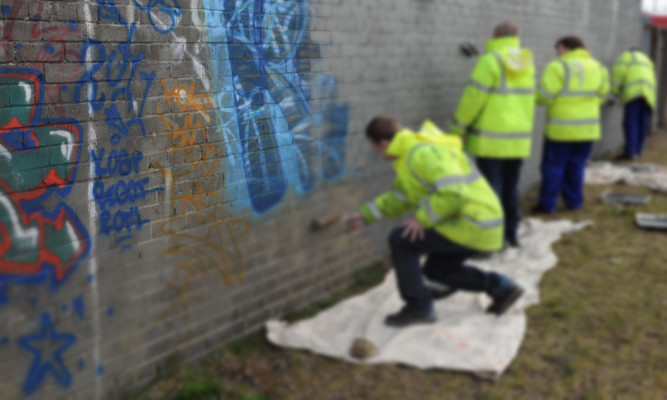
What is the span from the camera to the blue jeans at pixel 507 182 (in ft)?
17.1

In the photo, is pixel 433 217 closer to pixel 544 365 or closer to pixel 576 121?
pixel 544 365

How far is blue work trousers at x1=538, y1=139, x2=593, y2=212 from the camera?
654cm

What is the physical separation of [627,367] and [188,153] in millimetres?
3080

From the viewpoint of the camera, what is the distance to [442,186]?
3.55 m

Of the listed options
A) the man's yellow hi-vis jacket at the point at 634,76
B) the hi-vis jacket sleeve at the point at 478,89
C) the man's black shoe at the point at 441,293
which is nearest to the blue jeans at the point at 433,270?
the man's black shoe at the point at 441,293

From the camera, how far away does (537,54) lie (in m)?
7.14

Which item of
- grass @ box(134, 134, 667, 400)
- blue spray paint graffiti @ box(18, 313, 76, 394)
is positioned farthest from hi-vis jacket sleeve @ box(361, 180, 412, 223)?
blue spray paint graffiti @ box(18, 313, 76, 394)

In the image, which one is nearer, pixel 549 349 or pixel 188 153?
pixel 188 153

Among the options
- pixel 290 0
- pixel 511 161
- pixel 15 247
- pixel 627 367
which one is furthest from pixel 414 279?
pixel 290 0

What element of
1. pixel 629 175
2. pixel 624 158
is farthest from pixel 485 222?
pixel 624 158

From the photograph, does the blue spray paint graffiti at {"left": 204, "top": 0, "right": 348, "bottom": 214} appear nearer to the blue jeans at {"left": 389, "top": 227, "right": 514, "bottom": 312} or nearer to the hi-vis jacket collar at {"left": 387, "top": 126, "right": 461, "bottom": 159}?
the hi-vis jacket collar at {"left": 387, "top": 126, "right": 461, "bottom": 159}

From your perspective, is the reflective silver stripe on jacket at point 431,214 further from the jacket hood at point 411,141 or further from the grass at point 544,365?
the grass at point 544,365

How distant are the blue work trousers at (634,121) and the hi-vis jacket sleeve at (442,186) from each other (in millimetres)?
6683

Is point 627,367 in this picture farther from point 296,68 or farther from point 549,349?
point 296,68
